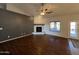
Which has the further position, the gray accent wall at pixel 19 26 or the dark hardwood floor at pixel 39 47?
the gray accent wall at pixel 19 26

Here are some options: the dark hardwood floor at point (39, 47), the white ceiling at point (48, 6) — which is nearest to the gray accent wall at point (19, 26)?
the dark hardwood floor at point (39, 47)

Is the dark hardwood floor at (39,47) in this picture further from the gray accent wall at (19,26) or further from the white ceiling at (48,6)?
the white ceiling at (48,6)

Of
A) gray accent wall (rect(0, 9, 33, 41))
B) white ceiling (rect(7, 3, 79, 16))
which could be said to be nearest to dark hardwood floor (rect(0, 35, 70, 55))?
gray accent wall (rect(0, 9, 33, 41))

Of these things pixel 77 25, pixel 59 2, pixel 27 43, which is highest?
pixel 59 2

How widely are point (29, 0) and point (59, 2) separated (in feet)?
0.89

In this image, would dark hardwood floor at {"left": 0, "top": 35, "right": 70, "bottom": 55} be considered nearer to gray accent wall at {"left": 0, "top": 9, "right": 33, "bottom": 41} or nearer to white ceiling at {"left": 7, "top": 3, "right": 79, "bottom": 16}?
gray accent wall at {"left": 0, "top": 9, "right": 33, "bottom": 41}

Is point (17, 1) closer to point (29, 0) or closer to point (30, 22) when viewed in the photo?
point (29, 0)

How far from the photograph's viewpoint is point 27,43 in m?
2.57

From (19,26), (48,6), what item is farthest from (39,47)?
(48,6)

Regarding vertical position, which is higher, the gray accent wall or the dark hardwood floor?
the gray accent wall

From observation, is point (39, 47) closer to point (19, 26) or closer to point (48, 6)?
point (19, 26)
